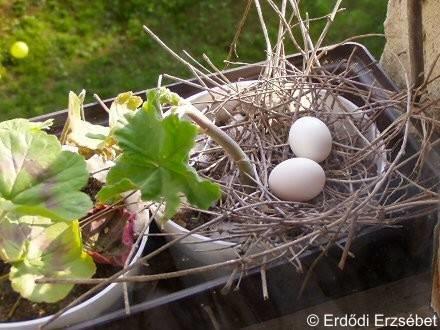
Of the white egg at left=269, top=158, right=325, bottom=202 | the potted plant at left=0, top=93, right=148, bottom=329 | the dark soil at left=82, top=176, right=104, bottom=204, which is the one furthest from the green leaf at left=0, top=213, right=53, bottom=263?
A: the white egg at left=269, top=158, right=325, bottom=202

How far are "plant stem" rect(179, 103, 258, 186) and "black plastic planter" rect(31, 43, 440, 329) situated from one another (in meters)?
0.10

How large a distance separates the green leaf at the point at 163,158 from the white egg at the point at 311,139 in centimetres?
16

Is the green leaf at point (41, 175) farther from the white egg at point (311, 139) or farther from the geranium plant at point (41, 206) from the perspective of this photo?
the white egg at point (311, 139)

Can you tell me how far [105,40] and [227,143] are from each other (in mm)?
647

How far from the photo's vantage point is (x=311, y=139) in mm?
677

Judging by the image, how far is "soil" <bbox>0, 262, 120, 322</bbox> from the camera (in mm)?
627

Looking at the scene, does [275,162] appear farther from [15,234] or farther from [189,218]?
[15,234]

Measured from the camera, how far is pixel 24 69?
1.17 metres

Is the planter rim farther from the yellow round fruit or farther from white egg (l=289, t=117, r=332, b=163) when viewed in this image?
the yellow round fruit

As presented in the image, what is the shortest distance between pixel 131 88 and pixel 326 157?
52 centimetres

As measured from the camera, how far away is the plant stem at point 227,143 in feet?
2.03

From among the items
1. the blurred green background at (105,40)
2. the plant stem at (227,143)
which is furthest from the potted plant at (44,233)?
the blurred green background at (105,40)

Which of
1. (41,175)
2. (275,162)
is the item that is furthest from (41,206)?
(275,162)

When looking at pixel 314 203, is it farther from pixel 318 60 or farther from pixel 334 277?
Result: pixel 318 60
